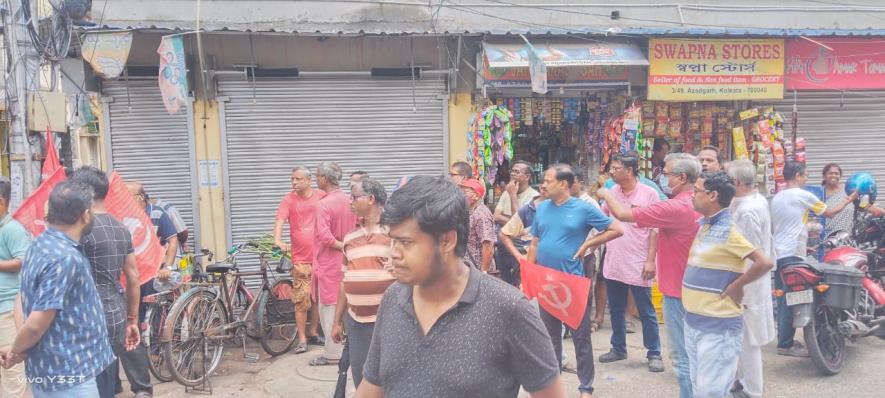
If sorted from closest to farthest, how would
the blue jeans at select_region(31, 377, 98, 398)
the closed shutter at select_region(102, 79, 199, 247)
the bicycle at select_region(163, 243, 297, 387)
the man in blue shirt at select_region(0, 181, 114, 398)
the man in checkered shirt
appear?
the man in blue shirt at select_region(0, 181, 114, 398), the blue jeans at select_region(31, 377, 98, 398), the man in checkered shirt, the bicycle at select_region(163, 243, 297, 387), the closed shutter at select_region(102, 79, 199, 247)

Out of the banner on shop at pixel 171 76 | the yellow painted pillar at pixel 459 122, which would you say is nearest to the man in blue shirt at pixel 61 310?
the banner on shop at pixel 171 76

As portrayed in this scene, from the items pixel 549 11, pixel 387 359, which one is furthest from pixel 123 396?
pixel 549 11

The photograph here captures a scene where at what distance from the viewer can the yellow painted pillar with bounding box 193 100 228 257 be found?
7.83 meters

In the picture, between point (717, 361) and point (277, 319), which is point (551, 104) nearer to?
point (277, 319)

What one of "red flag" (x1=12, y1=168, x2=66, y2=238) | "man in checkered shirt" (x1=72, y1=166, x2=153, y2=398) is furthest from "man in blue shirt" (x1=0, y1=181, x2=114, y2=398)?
"red flag" (x1=12, y1=168, x2=66, y2=238)

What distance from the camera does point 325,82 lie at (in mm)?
8070

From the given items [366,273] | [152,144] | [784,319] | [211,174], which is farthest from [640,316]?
[152,144]

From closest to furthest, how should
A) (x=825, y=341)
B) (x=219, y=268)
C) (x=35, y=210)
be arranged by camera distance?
(x=35, y=210) → (x=825, y=341) → (x=219, y=268)

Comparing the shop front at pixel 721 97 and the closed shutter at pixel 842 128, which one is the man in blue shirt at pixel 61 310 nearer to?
the shop front at pixel 721 97

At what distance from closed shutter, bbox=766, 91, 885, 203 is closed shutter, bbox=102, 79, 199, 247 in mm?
7872

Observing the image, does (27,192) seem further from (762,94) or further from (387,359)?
(762,94)

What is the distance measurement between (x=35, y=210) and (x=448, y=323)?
352 cm

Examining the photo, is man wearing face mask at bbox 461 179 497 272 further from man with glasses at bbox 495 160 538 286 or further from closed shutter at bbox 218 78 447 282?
closed shutter at bbox 218 78 447 282

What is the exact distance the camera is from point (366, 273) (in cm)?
383
